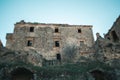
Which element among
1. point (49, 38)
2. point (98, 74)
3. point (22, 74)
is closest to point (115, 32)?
point (49, 38)

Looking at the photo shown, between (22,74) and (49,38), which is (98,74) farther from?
(49,38)

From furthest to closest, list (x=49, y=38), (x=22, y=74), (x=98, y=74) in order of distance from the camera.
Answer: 1. (x=49, y=38)
2. (x=98, y=74)
3. (x=22, y=74)

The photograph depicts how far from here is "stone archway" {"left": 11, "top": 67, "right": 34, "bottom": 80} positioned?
1502cm

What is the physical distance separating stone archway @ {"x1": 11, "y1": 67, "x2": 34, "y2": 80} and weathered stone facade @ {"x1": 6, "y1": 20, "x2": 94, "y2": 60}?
8.15 m

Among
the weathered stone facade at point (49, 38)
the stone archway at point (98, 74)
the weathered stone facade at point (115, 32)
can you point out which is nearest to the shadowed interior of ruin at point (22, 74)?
the stone archway at point (98, 74)

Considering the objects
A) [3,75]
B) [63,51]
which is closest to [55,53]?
[63,51]

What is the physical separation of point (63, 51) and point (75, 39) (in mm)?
3461

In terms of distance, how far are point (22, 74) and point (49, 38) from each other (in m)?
11.1

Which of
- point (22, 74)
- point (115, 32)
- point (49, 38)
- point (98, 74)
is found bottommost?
point (98, 74)

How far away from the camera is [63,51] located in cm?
2466

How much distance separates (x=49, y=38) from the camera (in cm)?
2588

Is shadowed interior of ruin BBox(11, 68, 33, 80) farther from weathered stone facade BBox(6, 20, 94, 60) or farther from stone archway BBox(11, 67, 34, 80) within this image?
weathered stone facade BBox(6, 20, 94, 60)

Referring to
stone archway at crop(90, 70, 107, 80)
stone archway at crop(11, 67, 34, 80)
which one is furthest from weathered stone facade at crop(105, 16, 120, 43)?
stone archway at crop(11, 67, 34, 80)

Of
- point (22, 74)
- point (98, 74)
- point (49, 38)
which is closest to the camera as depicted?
point (22, 74)
